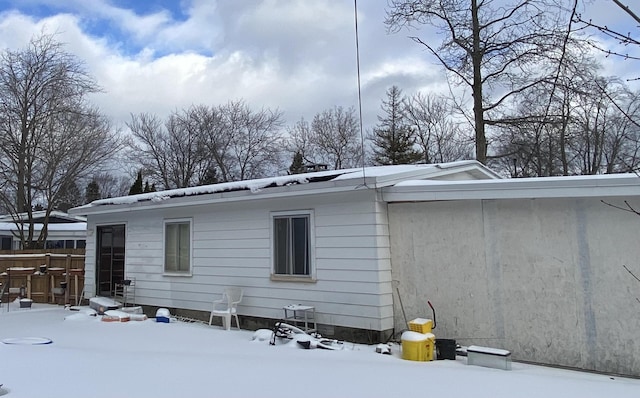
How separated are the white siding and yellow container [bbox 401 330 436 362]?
799 millimetres

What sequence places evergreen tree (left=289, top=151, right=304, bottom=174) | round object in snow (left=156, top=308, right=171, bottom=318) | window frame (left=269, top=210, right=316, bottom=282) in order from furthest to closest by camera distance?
evergreen tree (left=289, top=151, right=304, bottom=174)
round object in snow (left=156, top=308, right=171, bottom=318)
window frame (left=269, top=210, right=316, bottom=282)

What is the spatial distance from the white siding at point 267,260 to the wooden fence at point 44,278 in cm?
240

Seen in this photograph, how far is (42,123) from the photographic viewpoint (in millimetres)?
17172

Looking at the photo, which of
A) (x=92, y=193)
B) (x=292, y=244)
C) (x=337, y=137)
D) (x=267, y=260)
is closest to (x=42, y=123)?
(x=267, y=260)

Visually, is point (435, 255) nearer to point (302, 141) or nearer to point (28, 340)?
point (28, 340)

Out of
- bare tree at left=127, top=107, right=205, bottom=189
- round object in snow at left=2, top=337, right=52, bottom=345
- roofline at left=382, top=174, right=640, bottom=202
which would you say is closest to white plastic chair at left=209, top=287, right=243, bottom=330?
round object in snow at left=2, top=337, right=52, bottom=345

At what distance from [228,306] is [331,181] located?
3.07 metres

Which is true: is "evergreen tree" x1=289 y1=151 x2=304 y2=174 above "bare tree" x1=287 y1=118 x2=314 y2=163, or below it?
below

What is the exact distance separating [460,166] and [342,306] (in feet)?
11.0

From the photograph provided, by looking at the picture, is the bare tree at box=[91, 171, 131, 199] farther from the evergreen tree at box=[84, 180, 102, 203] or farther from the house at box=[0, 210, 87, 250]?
the house at box=[0, 210, 87, 250]

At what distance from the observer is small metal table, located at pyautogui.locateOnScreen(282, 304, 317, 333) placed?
7.31 meters

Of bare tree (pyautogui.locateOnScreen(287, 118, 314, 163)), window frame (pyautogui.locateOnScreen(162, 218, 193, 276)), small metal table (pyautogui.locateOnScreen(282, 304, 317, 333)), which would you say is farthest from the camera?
bare tree (pyautogui.locateOnScreen(287, 118, 314, 163))

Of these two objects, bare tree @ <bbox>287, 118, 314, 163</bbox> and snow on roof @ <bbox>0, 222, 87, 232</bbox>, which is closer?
snow on roof @ <bbox>0, 222, 87, 232</bbox>

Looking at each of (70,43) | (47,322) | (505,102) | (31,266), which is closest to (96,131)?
(70,43)
